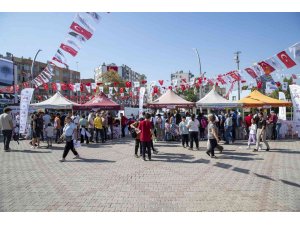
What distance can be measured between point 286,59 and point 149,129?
7.96m

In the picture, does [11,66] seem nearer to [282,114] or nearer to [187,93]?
[282,114]

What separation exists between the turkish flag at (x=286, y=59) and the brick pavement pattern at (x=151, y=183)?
4.94 meters

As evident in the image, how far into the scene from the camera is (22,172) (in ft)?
26.1

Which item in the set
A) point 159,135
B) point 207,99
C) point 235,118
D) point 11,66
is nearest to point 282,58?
point 235,118

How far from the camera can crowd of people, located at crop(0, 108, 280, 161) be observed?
10.0 m

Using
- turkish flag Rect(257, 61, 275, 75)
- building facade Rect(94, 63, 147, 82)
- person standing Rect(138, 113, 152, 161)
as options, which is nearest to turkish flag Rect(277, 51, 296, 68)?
turkish flag Rect(257, 61, 275, 75)

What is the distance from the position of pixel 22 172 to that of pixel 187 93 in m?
70.8

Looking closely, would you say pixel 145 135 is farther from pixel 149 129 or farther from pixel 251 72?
pixel 251 72

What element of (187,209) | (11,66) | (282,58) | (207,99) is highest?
(11,66)

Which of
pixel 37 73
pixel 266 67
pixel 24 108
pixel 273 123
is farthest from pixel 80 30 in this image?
pixel 37 73

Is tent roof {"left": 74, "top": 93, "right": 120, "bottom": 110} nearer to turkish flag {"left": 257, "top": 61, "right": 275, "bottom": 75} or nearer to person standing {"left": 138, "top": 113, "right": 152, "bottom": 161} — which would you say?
person standing {"left": 138, "top": 113, "right": 152, "bottom": 161}

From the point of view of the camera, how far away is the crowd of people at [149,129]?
10047 mm

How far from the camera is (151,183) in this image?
6.71 metres

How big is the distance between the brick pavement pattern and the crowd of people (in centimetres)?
88
